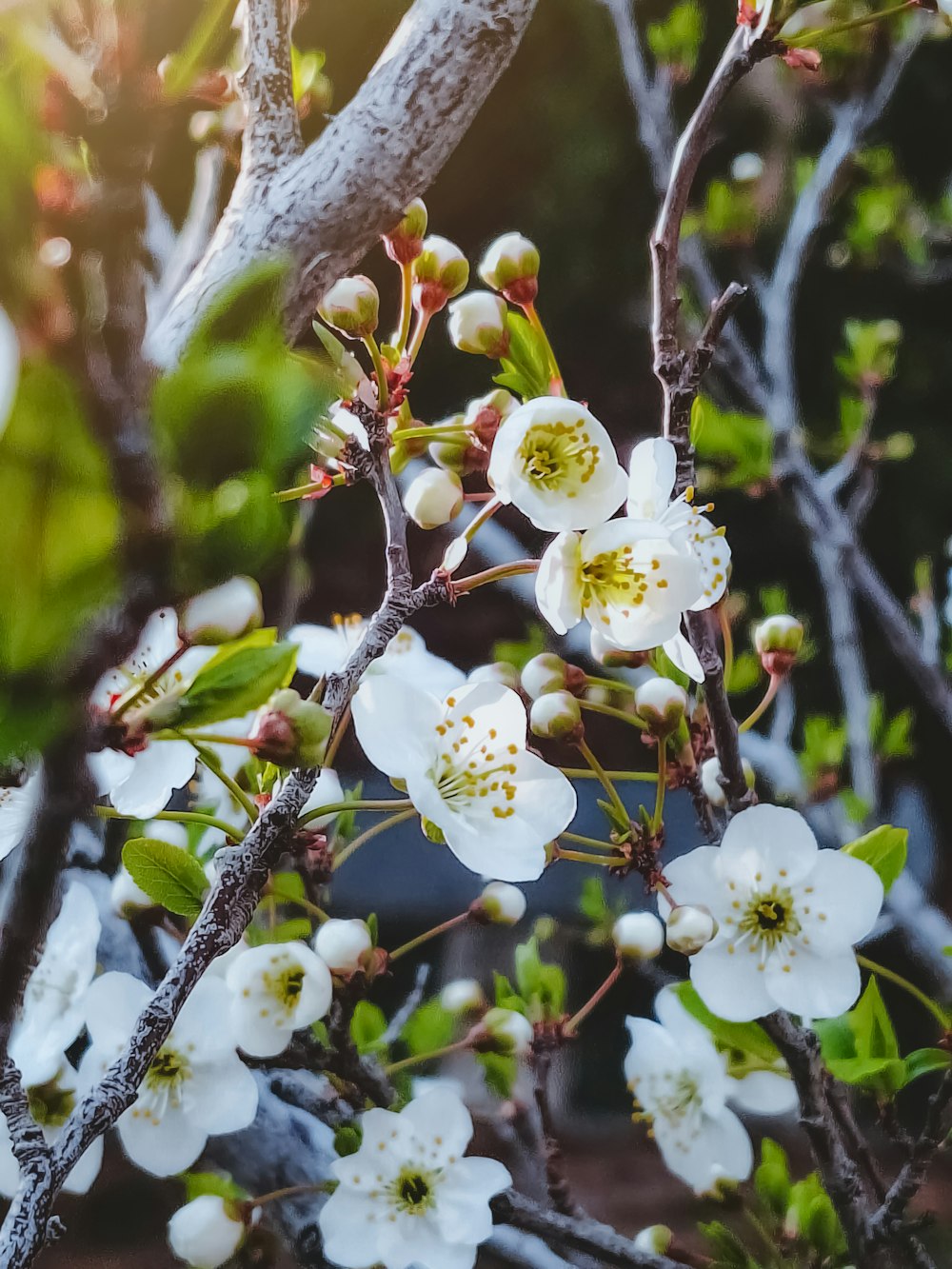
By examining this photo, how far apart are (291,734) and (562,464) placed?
5.2 inches

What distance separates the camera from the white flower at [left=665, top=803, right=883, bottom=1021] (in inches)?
14.3

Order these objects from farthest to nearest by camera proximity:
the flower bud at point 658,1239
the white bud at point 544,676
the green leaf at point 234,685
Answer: the flower bud at point 658,1239 < the white bud at point 544,676 < the green leaf at point 234,685

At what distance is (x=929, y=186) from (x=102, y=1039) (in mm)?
1596

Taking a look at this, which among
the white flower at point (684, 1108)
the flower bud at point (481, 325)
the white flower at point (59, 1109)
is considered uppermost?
the flower bud at point (481, 325)

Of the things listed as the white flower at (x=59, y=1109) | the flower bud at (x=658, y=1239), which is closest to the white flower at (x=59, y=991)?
the white flower at (x=59, y=1109)

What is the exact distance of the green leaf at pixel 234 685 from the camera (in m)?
0.18

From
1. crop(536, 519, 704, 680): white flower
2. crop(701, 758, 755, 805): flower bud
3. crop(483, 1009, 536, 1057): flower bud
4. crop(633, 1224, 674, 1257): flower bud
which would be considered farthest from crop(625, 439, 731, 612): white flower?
crop(633, 1224, 674, 1257): flower bud

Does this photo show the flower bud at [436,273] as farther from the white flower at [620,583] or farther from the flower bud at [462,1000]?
the flower bud at [462,1000]

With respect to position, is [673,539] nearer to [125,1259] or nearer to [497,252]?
[497,252]

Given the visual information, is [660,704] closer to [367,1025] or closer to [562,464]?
[562,464]

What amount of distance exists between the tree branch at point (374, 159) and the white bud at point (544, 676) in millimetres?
171

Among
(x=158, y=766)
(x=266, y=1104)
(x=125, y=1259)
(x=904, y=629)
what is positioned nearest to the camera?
(x=158, y=766)

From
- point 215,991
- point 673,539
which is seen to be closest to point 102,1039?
point 215,991

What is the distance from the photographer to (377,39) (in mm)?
812
